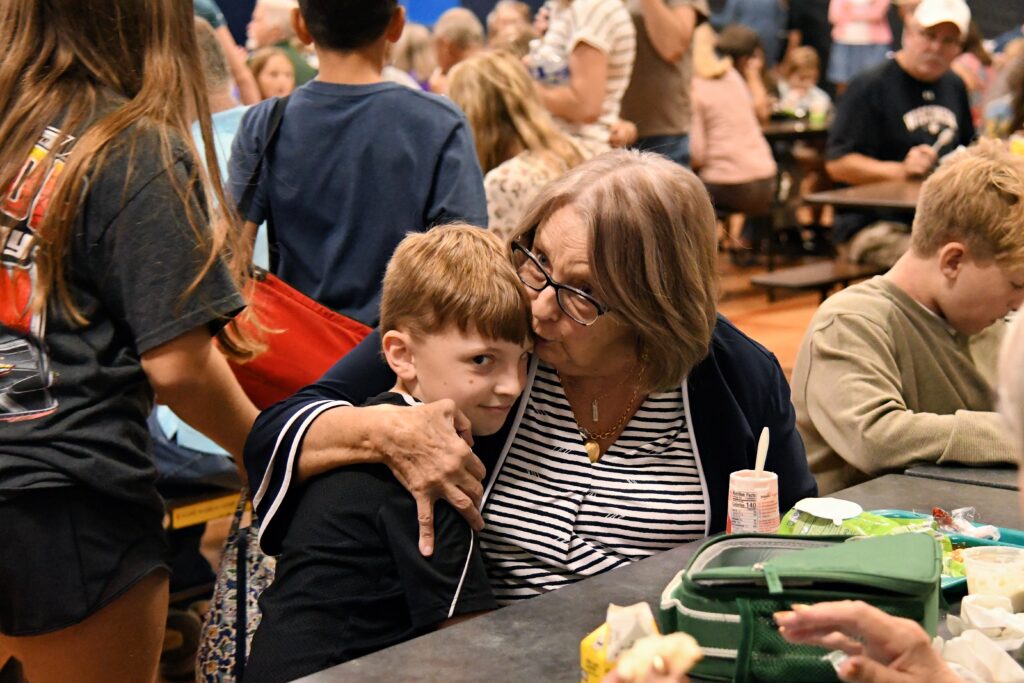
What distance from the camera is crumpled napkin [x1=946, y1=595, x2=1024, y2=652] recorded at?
1.60 m

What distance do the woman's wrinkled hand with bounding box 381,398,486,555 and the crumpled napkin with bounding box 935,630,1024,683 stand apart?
73 centimetres

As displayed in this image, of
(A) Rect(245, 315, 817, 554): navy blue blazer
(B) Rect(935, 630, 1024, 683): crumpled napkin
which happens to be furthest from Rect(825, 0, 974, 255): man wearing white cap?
(B) Rect(935, 630, 1024, 683): crumpled napkin

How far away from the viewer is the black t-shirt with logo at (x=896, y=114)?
6.20m

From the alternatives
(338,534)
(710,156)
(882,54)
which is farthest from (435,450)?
(882,54)

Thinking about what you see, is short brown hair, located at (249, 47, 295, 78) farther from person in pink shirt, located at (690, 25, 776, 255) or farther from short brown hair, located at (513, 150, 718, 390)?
short brown hair, located at (513, 150, 718, 390)

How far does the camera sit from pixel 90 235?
196 centimetres

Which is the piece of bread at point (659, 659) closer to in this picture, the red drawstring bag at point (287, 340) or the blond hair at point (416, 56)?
the red drawstring bag at point (287, 340)

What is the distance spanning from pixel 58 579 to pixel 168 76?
2.71 feet

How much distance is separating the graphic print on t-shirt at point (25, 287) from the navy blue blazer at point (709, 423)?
0.36 meters

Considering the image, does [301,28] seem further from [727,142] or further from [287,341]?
[727,142]

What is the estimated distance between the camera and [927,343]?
2701 mm

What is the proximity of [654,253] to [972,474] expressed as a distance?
2.77 ft

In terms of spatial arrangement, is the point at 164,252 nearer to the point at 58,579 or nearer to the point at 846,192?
the point at 58,579

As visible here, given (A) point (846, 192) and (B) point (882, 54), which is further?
(B) point (882, 54)
